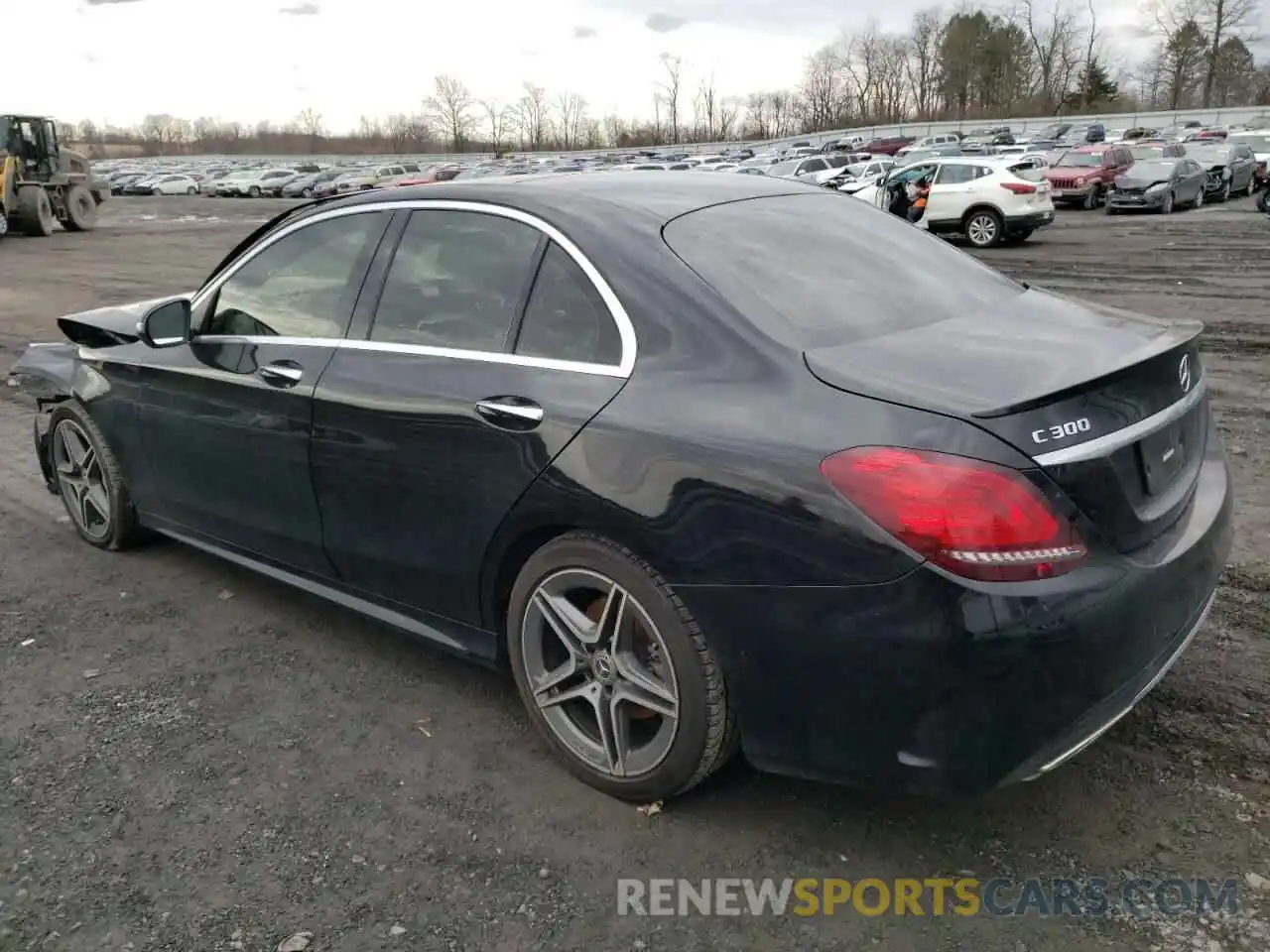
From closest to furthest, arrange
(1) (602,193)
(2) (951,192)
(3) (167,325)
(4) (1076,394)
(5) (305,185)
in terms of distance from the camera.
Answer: (4) (1076,394) → (1) (602,193) → (3) (167,325) → (2) (951,192) → (5) (305,185)

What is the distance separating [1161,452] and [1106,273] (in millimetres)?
14498

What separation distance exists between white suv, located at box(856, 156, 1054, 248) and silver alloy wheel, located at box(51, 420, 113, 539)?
59.7ft

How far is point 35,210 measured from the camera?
28547 mm

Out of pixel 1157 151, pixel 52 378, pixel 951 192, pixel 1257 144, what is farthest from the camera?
pixel 1257 144

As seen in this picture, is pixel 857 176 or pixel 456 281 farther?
pixel 857 176

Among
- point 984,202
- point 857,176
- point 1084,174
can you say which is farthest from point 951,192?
point 857,176

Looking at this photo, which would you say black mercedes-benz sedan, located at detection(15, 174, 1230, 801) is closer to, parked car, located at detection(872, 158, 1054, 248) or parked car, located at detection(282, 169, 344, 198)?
parked car, located at detection(872, 158, 1054, 248)

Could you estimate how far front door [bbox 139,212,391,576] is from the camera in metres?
3.62

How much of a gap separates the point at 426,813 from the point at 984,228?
20.2 metres

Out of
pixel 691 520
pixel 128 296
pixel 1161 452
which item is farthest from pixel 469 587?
pixel 128 296

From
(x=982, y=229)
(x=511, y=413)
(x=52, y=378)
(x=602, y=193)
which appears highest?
(x=602, y=193)

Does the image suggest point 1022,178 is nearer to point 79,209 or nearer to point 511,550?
point 511,550

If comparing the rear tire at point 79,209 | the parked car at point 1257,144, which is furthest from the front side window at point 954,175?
the rear tire at point 79,209

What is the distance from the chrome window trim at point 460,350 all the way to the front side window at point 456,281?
0.07ft
